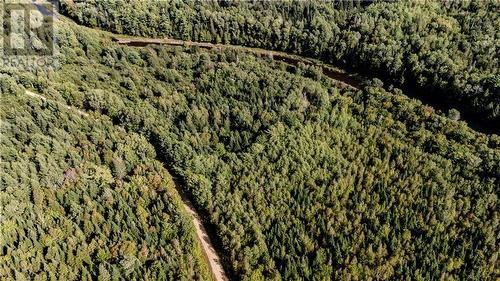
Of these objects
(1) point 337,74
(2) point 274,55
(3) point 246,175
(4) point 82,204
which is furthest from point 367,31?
(4) point 82,204

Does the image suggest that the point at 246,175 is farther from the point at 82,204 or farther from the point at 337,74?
the point at 337,74

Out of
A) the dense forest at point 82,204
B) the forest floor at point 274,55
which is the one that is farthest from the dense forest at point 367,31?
the dense forest at point 82,204

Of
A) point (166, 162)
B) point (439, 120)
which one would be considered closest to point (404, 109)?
point (439, 120)

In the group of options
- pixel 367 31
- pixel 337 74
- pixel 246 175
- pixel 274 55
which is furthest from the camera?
pixel 274 55

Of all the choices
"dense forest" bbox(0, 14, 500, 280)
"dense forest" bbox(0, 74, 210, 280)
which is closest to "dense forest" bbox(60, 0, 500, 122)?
"dense forest" bbox(0, 14, 500, 280)

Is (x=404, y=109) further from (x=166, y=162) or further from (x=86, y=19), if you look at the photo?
(x=86, y=19)

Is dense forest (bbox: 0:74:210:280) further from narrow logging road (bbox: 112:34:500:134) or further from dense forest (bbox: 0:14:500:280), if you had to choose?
narrow logging road (bbox: 112:34:500:134)
